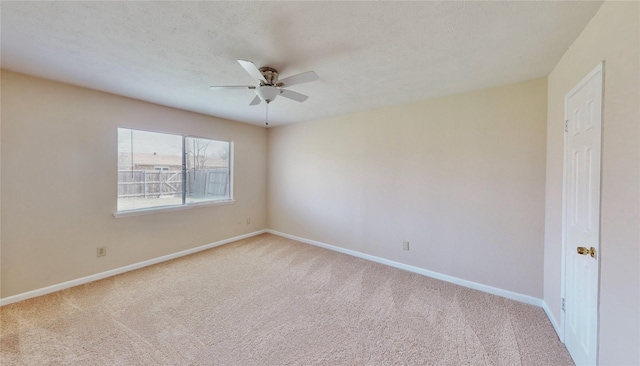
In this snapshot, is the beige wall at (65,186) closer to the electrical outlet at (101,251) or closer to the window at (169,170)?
the electrical outlet at (101,251)

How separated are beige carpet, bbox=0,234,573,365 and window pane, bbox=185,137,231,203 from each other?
1.42m

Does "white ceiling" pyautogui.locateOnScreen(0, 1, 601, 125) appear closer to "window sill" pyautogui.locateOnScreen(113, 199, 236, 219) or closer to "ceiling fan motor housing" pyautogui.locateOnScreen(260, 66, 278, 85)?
"ceiling fan motor housing" pyautogui.locateOnScreen(260, 66, 278, 85)

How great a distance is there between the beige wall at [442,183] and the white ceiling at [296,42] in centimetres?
43

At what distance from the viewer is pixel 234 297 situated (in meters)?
2.54

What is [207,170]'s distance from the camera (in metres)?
4.16

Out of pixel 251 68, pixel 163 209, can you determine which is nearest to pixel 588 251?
pixel 251 68

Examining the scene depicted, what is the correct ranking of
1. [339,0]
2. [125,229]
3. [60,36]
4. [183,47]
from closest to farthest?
[339,0] < [60,36] < [183,47] < [125,229]

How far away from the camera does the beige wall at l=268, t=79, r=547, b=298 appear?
244cm

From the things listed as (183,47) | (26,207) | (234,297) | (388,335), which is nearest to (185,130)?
(26,207)

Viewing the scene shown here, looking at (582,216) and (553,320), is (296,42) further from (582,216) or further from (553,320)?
(553,320)

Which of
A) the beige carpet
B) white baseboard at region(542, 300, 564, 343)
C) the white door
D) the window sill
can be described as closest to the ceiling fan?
the white door

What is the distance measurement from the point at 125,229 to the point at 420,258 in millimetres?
4060

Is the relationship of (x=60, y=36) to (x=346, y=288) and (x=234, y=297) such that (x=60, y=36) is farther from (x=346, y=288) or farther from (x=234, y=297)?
(x=346, y=288)

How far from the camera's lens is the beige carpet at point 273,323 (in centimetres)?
173
